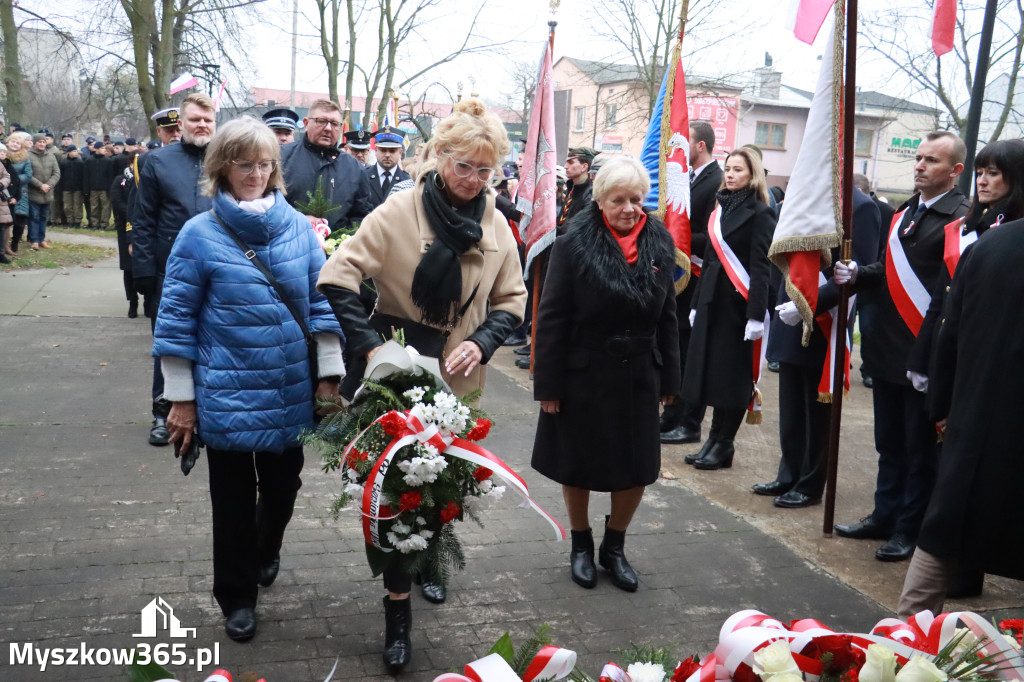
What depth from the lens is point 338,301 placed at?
3.72 m

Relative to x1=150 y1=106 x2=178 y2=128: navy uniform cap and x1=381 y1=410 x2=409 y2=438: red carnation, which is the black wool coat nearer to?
x1=381 y1=410 x2=409 y2=438: red carnation

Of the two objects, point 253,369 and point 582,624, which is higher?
point 253,369

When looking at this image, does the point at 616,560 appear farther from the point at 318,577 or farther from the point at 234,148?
the point at 234,148

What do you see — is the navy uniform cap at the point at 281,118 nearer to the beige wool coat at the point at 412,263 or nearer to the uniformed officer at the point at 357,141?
the uniformed officer at the point at 357,141

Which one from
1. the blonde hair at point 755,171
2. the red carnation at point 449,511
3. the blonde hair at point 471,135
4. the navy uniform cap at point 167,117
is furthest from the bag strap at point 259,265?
the navy uniform cap at point 167,117

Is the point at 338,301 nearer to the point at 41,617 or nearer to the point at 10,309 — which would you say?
the point at 41,617

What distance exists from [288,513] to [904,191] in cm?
6086

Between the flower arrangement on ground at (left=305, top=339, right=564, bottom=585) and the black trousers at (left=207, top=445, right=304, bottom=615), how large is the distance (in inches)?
15.9

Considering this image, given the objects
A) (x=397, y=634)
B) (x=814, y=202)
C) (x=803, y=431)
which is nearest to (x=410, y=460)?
(x=397, y=634)

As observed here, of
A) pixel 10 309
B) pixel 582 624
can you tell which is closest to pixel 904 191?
pixel 10 309

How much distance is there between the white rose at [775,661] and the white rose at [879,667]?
0.40 feet

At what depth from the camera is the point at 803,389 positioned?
244 inches

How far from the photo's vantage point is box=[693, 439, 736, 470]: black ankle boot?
22.5 ft

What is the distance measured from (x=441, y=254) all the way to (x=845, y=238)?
252 centimetres
